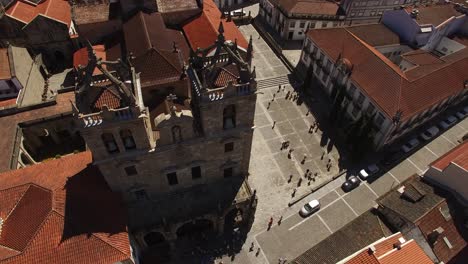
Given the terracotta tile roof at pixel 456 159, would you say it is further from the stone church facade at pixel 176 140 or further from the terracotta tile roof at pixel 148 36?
the terracotta tile roof at pixel 148 36

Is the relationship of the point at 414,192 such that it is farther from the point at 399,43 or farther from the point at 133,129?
the point at 399,43

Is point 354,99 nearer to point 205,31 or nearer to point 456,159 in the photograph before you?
point 456,159

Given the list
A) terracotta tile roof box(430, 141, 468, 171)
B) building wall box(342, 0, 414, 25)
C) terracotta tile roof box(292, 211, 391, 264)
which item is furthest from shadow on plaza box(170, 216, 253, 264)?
building wall box(342, 0, 414, 25)

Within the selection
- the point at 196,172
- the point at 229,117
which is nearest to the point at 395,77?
the point at 229,117

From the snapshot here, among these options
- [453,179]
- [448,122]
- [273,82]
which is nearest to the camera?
[453,179]

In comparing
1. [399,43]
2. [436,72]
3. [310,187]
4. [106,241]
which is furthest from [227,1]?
[106,241]

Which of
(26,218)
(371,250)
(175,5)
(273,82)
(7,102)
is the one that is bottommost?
(273,82)
